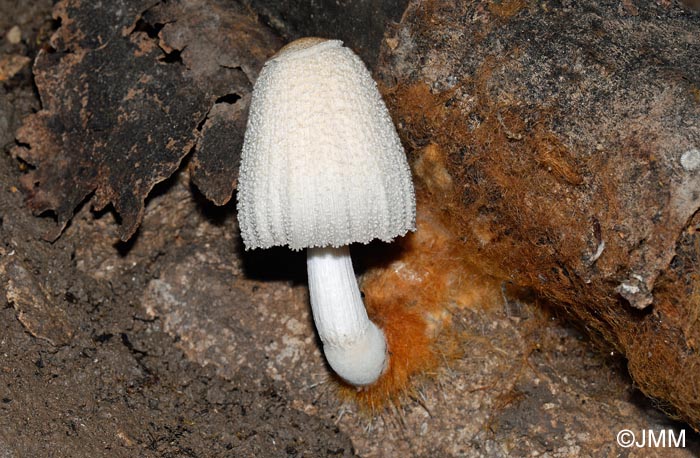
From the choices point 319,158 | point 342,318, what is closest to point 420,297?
point 342,318

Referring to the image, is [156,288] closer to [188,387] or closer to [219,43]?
[188,387]

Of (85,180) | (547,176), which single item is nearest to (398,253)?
(547,176)

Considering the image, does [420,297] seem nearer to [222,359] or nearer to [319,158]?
[222,359]

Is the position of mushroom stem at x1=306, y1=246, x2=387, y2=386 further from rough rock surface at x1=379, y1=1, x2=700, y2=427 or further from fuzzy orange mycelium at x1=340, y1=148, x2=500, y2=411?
rough rock surface at x1=379, y1=1, x2=700, y2=427

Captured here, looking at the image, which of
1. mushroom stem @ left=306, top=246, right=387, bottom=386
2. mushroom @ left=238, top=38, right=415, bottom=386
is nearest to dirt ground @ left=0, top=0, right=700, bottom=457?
mushroom stem @ left=306, top=246, right=387, bottom=386

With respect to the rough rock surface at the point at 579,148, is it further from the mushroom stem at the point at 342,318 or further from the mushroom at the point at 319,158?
the mushroom stem at the point at 342,318

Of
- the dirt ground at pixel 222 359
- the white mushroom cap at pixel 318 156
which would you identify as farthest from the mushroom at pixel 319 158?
the dirt ground at pixel 222 359
